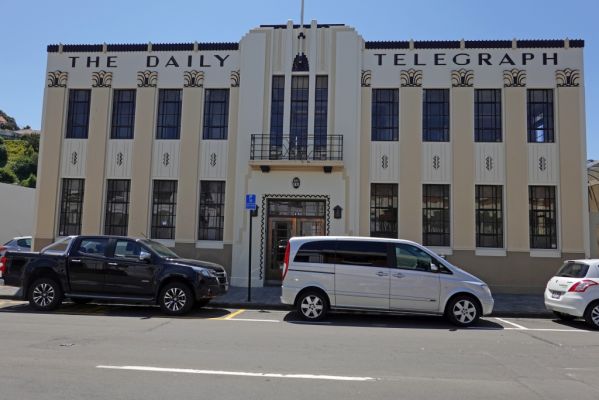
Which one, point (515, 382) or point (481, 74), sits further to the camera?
point (481, 74)

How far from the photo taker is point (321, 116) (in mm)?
16562

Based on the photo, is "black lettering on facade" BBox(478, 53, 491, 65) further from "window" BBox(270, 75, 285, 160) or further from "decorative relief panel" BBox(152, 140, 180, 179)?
"decorative relief panel" BBox(152, 140, 180, 179)

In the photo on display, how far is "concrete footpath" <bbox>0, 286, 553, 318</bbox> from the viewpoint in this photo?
12.1 m

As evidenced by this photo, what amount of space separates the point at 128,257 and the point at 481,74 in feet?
41.1

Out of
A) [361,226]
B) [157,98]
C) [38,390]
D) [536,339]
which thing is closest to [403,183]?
[361,226]

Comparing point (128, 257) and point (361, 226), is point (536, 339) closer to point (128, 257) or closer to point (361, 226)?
point (361, 226)

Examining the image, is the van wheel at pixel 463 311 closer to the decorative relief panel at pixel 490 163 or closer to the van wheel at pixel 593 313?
the van wheel at pixel 593 313

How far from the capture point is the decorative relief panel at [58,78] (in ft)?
57.3

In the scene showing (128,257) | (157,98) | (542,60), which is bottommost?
(128,257)

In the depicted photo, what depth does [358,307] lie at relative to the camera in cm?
1058

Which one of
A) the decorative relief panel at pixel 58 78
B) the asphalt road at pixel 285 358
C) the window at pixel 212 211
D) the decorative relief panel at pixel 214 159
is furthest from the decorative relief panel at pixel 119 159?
the asphalt road at pixel 285 358

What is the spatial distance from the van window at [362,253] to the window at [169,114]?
8.76 meters

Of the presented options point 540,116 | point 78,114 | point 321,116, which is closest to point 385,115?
point 321,116

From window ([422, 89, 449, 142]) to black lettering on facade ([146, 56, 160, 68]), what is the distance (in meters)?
9.43
